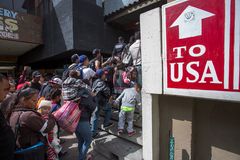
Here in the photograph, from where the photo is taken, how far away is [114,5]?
655cm

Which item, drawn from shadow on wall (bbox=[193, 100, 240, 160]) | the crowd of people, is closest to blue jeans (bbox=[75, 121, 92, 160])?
the crowd of people

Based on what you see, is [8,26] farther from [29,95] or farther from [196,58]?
[196,58]

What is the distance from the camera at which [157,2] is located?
518 cm

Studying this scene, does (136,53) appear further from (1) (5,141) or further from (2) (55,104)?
(1) (5,141)

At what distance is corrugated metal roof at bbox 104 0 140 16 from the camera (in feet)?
19.3

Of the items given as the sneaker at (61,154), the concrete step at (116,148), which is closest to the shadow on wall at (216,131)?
the concrete step at (116,148)

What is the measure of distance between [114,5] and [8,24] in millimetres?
4910

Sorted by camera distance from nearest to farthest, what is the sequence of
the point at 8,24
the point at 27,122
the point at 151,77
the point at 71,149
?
the point at 27,122 → the point at 151,77 → the point at 71,149 → the point at 8,24

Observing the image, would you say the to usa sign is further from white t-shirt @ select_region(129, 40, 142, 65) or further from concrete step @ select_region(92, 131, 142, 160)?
white t-shirt @ select_region(129, 40, 142, 65)

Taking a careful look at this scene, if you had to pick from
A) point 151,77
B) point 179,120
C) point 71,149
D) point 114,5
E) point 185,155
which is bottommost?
point 71,149

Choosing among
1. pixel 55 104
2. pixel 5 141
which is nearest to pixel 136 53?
pixel 55 104

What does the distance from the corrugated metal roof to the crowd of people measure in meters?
2.18

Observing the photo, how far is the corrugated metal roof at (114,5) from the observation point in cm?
589

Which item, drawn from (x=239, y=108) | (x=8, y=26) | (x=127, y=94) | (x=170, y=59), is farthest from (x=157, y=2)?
(x=8, y=26)
